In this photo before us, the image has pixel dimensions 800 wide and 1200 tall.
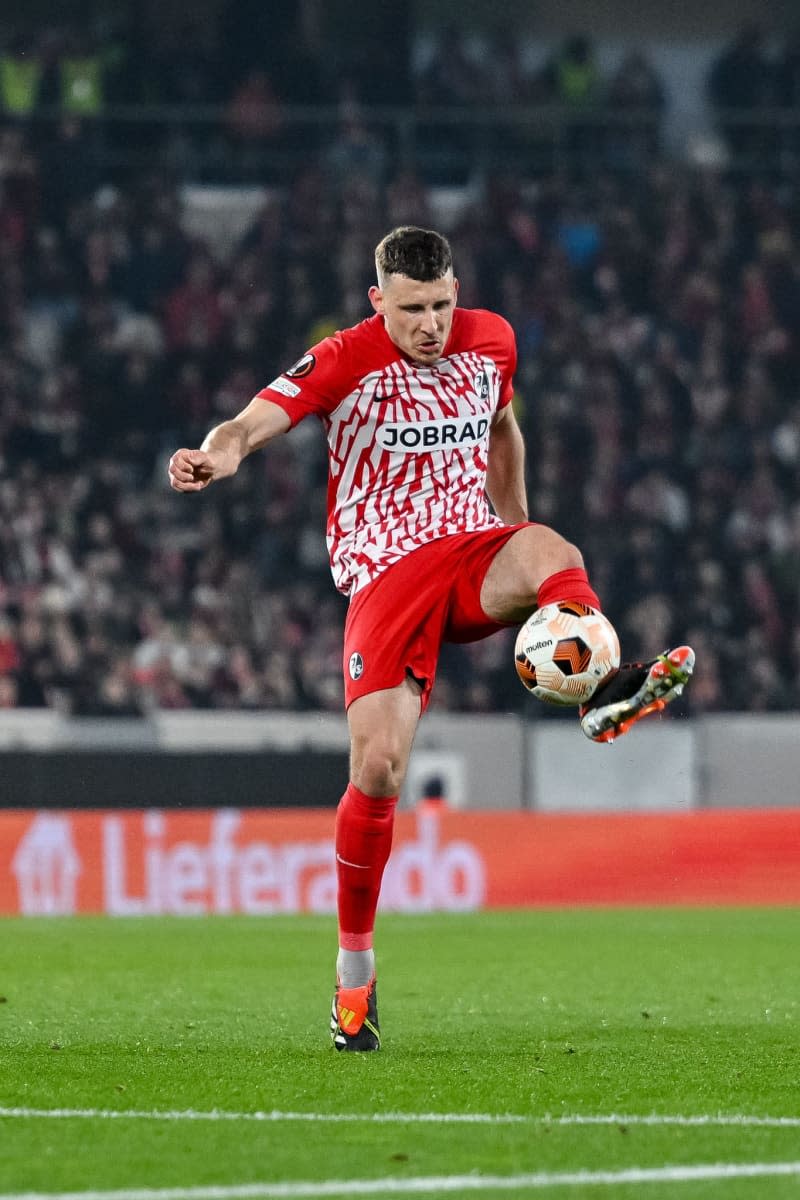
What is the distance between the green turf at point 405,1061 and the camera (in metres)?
4.07

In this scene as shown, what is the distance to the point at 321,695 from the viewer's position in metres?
16.9

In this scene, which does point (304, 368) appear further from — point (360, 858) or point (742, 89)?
point (742, 89)

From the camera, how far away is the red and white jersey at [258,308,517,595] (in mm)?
6371

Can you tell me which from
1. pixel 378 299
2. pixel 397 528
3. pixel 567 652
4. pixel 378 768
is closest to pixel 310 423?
pixel 378 299

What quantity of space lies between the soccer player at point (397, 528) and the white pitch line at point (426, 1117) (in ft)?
4.46

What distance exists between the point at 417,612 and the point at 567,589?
1.76 feet

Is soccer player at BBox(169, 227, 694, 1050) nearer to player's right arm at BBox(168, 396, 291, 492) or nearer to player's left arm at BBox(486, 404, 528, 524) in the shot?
player's right arm at BBox(168, 396, 291, 492)

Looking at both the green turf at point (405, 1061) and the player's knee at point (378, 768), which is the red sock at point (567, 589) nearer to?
the player's knee at point (378, 768)

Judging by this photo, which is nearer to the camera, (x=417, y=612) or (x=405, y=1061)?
(x=405, y=1061)

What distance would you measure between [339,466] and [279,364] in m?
13.9

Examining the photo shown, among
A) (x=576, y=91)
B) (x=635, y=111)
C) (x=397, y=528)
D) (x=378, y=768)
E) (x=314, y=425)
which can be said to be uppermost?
(x=576, y=91)

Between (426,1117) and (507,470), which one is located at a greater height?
(507,470)

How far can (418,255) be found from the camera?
6266 mm

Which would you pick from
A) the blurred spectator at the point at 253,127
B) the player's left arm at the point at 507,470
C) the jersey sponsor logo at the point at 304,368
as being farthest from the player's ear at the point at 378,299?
the blurred spectator at the point at 253,127
